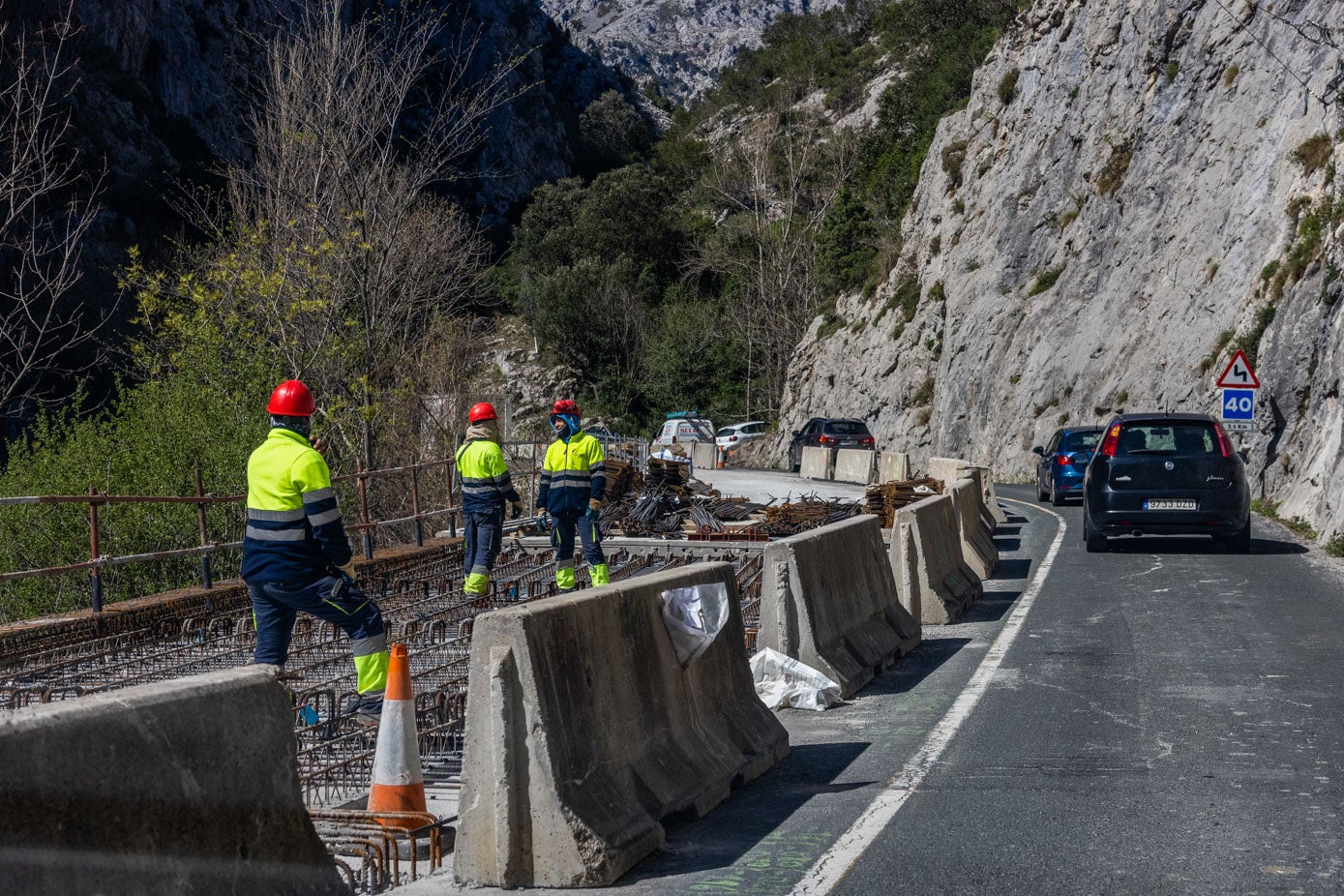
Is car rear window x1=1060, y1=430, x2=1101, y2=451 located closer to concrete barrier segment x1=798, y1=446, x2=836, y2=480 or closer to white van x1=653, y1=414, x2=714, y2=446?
concrete barrier segment x1=798, y1=446, x2=836, y2=480

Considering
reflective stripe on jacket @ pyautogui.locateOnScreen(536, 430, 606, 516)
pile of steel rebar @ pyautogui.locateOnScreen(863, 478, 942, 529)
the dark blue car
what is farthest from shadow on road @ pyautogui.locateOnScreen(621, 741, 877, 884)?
the dark blue car

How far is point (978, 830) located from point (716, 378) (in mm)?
67491

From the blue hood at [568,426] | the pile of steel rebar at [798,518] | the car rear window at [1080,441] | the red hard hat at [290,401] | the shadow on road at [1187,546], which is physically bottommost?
the shadow on road at [1187,546]

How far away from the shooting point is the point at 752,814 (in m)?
6.60

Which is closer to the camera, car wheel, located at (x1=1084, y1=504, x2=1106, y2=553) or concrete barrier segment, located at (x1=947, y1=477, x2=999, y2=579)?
concrete barrier segment, located at (x1=947, y1=477, x2=999, y2=579)

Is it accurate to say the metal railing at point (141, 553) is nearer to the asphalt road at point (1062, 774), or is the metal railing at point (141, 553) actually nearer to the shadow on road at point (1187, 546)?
the asphalt road at point (1062, 774)

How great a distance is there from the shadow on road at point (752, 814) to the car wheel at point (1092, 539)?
1168 centimetres

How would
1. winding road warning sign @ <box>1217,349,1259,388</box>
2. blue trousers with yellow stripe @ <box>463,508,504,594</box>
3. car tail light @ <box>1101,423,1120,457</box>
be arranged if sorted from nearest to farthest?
blue trousers with yellow stripe @ <box>463,508,504,594</box>, car tail light @ <box>1101,423,1120,457</box>, winding road warning sign @ <box>1217,349,1259,388</box>

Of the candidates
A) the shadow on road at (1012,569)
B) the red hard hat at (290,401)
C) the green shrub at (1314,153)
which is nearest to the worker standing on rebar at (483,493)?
the red hard hat at (290,401)

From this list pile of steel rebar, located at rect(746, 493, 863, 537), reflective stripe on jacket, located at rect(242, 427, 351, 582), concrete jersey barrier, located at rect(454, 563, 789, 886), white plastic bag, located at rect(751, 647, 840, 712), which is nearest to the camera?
concrete jersey barrier, located at rect(454, 563, 789, 886)

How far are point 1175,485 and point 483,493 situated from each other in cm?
936

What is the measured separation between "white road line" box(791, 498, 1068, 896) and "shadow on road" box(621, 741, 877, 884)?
0.29 metres

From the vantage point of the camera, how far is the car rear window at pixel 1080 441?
93.0ft

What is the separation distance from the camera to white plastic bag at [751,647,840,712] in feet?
30.6
